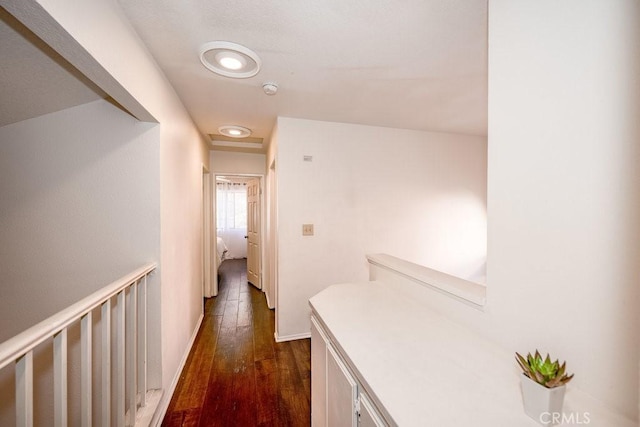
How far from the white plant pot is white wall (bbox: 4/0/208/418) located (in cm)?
169

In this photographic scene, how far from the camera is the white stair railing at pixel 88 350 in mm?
729

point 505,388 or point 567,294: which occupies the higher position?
point 567,294

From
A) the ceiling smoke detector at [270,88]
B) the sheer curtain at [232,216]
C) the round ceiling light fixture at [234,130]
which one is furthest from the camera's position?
the sheer curtain at [232,216]

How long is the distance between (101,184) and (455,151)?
367cm

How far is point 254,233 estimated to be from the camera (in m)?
4.51

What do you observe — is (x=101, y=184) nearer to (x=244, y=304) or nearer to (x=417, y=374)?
(x=417, y=374)

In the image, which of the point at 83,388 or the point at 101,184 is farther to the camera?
the point at 101,184

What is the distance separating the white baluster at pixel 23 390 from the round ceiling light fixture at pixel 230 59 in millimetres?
1550

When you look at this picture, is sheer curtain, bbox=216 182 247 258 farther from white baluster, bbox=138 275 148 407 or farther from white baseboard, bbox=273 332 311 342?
white baluster, bbox=138 275 148 407

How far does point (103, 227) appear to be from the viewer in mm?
1605

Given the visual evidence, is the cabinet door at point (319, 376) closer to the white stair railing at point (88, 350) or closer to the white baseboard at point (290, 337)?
the white stair railing at point (88, 350)

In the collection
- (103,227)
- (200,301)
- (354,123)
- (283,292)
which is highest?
(354,123)

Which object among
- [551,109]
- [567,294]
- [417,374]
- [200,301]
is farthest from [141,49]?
[200,301]

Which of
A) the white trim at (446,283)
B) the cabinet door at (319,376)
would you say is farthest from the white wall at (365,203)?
the cabinet door at (319,376)
